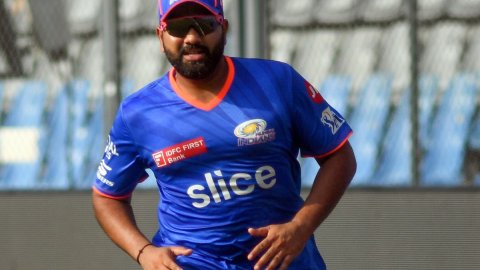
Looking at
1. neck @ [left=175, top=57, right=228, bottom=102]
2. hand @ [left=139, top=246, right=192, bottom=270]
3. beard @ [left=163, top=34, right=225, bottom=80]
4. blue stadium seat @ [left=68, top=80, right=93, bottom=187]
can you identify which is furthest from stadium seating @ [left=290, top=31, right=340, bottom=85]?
hand @ [left=139, top=246, right=192, bottom=270]

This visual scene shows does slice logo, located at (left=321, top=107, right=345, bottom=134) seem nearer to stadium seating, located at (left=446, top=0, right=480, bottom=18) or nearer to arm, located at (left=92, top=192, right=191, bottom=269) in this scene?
arm, located at (left=92, top=192, right=191, bottom=269)

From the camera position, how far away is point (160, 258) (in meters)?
4.00

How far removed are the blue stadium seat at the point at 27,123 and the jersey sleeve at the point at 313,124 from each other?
4.65 metres

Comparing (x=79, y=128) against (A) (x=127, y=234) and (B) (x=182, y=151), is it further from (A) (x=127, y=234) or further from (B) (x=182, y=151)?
(B) (x=182, y=151)

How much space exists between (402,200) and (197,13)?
3.83 meters

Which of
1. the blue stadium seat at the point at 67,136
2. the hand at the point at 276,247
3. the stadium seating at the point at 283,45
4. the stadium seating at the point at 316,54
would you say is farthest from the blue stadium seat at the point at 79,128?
the hand at the point at 276,247

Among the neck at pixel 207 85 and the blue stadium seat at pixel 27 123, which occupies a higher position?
the neck at pixel 207 85

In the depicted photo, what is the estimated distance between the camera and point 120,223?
14.2 ft

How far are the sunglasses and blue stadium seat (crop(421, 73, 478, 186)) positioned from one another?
3709mm

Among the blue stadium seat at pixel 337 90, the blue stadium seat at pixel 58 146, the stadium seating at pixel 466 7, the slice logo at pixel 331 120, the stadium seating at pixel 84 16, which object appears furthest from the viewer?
the blue stadium seat at pixel 58 146

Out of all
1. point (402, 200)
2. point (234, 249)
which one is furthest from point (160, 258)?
point (402, 200)

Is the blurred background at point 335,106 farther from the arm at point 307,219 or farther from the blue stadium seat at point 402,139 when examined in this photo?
the arm at point 307,219

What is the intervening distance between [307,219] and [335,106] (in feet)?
12.5

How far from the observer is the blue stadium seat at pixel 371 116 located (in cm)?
765
